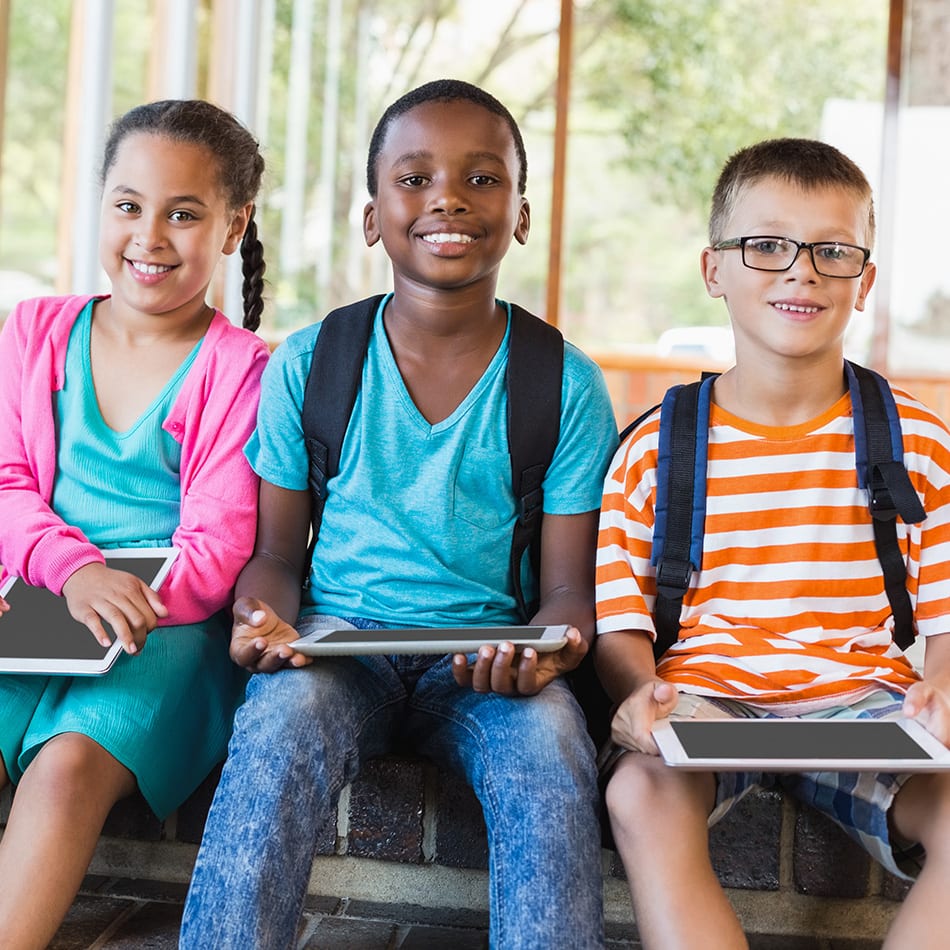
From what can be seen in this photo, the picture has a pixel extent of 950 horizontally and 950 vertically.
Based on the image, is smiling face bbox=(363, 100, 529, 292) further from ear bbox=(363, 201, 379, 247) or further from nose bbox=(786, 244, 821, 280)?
nose bbox=(786, 244, 821, 280)

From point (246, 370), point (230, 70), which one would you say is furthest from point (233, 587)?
point (230, 70)

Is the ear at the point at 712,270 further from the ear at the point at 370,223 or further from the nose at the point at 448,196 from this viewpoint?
the ear at the point at 370,223

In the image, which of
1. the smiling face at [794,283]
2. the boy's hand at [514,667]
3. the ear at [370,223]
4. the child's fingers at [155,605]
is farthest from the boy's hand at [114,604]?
the smiling face at [794,283]

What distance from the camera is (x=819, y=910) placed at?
72.3 inches

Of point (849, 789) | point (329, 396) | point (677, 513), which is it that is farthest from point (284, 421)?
point (849, 789)

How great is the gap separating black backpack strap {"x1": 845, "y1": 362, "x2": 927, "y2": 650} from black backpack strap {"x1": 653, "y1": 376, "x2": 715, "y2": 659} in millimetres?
237

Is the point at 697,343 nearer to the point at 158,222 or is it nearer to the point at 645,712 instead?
the point at 158,222

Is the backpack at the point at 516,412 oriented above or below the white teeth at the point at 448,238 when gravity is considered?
below

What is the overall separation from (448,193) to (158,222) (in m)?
0.52

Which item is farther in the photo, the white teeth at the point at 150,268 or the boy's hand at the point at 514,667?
the white teeth at the point at 150,268

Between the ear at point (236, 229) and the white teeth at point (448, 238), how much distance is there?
0.45 meters

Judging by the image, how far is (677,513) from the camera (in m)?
1.81

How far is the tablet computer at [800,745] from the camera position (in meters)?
1.39

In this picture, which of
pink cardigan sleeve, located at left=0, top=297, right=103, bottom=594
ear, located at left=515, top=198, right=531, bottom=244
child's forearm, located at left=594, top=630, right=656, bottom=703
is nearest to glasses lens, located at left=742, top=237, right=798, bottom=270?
ear, located at left=515, top=198, right=531, bottom=244
